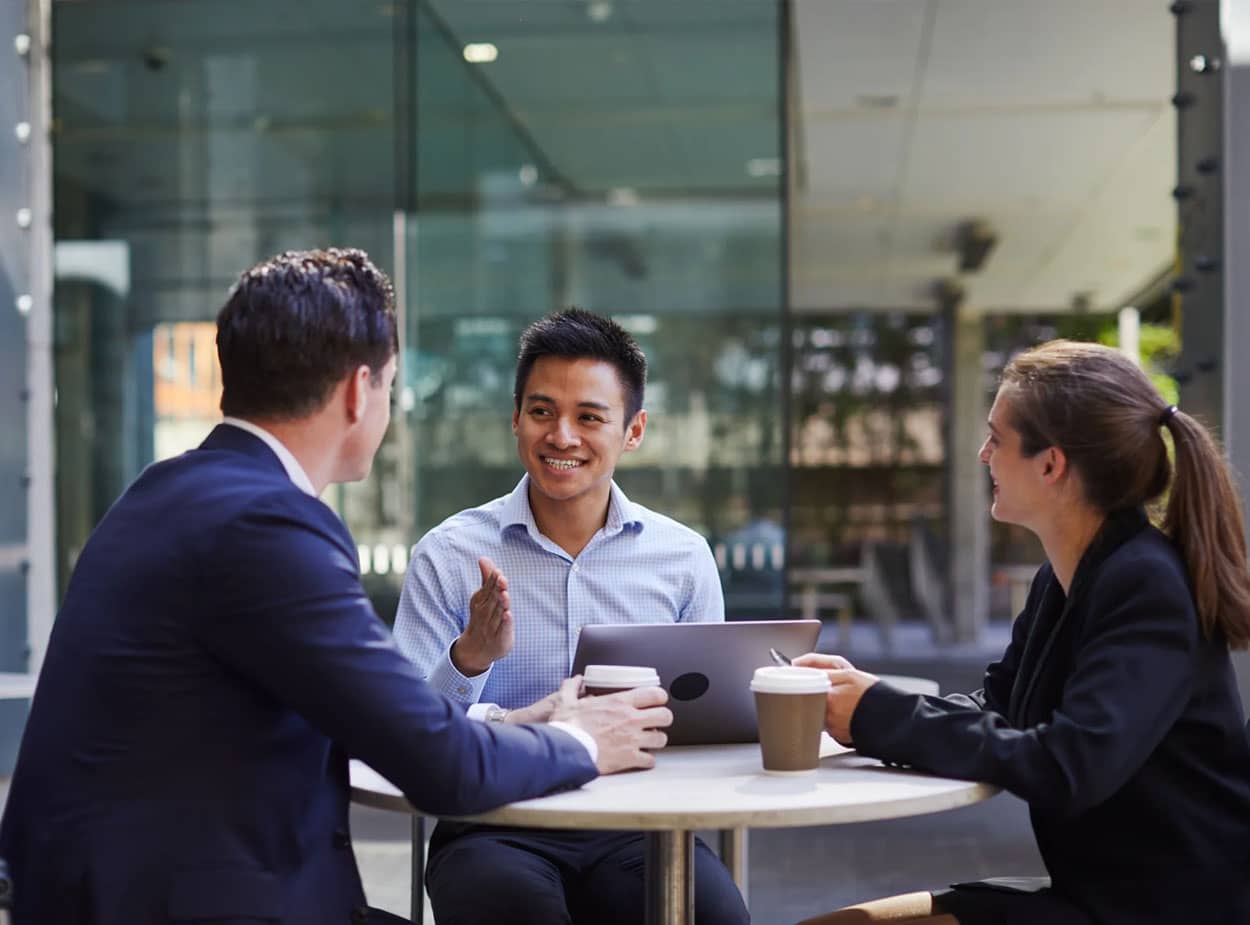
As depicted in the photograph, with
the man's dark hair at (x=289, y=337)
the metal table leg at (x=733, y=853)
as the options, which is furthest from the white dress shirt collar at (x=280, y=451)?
the metal table leg at (x=733, y=853)

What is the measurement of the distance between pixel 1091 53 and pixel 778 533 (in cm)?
285

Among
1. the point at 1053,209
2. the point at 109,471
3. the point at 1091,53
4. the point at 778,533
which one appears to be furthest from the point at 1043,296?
the point at 109,471

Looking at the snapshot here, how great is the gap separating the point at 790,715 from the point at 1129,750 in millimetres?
402

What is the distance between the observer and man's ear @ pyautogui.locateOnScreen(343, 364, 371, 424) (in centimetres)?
169

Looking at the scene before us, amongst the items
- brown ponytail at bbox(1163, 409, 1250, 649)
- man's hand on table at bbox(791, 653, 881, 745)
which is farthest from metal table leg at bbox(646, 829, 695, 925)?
brown ponytail at bbox(1163, 409, 1250, 649)

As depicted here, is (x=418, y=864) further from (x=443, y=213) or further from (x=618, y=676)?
(x=443, y=213)

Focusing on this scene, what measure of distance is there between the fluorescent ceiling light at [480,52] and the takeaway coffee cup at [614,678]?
444 cm

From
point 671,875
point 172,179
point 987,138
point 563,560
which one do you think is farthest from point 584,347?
point 987,138

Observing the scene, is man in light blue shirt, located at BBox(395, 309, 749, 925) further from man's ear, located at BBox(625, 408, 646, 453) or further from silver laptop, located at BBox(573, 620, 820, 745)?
silver laptop, located at BBox(573, 620, 820, 745)

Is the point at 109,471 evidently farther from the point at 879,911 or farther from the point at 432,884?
the point at 879,911

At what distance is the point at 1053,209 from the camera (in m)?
10.1

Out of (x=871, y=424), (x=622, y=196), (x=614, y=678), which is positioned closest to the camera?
(x=614, y=678)

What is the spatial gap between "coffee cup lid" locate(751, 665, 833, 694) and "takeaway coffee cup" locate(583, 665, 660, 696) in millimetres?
172

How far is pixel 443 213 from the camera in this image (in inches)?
231
